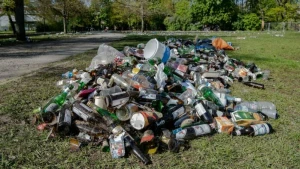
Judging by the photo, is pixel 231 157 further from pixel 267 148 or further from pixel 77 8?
pixel 77 8

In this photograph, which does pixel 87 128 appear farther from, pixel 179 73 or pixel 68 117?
pixel 179 73

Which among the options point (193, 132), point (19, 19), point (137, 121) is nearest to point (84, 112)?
point (137, 121)

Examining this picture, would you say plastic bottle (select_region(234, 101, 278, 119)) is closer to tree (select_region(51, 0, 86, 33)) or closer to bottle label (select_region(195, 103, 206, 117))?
bottle label (select_region(195, 103, 206, 117))

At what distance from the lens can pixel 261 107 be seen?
405 centimetres

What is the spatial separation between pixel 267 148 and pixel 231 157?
0.50 m

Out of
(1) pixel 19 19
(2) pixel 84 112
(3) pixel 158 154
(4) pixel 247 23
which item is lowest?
(3) pixel 158 154

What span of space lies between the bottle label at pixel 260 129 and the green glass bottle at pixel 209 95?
2.37 ft

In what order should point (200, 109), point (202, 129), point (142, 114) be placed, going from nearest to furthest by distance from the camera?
point (142, 114), point (202, 129), point (200, 109)

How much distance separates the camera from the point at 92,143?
2723mm

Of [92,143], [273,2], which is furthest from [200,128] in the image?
[273,2]

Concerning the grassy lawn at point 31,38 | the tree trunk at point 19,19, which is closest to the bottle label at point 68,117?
the grassy lawn at point 31,38

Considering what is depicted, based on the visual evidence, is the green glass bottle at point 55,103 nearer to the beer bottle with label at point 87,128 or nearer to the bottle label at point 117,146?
the beer bottle with label at point 87,128

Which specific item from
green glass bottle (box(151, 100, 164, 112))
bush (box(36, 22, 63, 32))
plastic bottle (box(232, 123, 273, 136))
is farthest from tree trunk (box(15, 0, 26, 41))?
bush (box(36, 22, 63, 32))

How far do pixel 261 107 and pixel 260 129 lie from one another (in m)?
1.09
